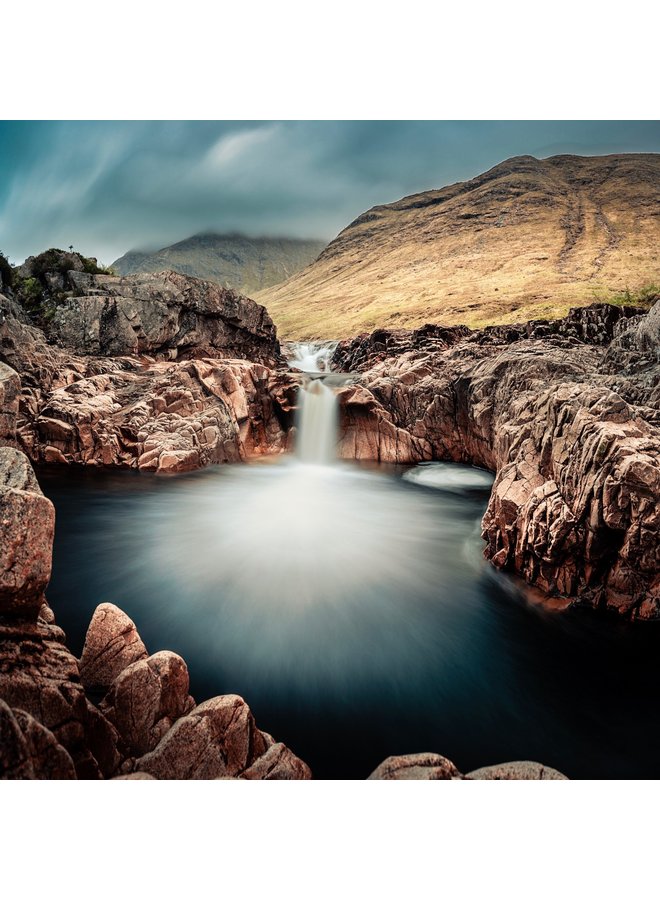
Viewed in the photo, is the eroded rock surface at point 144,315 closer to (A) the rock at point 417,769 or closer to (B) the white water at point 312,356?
(B) the white water at point 312,356

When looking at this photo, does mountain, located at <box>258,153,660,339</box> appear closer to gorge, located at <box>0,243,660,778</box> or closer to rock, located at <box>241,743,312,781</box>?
gorge, located at <box>0,243,660,778</box>

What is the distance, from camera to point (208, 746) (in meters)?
3.04

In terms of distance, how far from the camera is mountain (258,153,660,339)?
4781 cm

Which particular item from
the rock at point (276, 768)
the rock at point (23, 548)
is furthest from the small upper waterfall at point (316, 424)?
the rock at point (23, 548)

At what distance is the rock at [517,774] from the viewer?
2.85 m

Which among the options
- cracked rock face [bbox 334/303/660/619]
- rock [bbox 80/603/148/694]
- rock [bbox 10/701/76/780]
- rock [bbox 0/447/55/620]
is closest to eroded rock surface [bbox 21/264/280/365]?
cracked rock face [bbox 334/303/660/619]

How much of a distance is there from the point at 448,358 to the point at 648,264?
48231 millimetres

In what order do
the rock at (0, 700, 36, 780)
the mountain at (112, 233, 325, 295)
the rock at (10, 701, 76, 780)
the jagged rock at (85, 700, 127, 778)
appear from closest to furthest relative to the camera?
the rock at (0, 700, 36, 780) < the rock at (10, 701, 76, 780) < the jagged rock at (85, 700, 127, 778) < the mountain at (112, 233, 325, 295)

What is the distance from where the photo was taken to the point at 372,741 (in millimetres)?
3990

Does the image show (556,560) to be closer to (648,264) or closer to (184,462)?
(184,462)

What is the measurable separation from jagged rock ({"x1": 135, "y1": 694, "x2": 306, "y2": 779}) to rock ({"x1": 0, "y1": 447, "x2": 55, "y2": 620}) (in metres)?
1.39

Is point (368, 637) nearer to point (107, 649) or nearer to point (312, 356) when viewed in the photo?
point (107, 649)

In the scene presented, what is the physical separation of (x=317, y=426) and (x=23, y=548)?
15288mm

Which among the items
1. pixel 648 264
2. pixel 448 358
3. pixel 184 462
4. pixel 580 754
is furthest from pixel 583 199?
pixel 580 754
